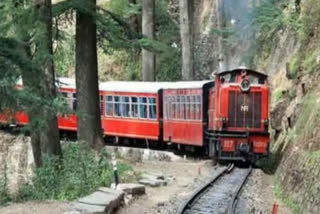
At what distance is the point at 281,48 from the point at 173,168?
11918 mm

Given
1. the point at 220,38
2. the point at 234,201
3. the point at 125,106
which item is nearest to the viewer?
the point at 234,201

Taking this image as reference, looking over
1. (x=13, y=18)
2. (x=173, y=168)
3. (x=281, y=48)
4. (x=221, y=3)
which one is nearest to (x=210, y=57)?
(x=221, y=3)

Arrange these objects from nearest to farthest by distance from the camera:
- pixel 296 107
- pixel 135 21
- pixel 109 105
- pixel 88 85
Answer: pixel 88 85 → pixel 296 107 → pixel 109 105 → pixel 135 21

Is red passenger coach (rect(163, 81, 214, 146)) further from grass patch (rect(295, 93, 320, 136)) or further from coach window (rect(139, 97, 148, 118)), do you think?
grass patch (rect(295, 93, 320, 136))

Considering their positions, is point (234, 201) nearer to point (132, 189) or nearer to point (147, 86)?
point (132, 189)

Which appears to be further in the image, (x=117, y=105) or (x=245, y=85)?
(x=117, y=105)

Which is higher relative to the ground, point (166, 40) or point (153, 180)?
point (166, 40)

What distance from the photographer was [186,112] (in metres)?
22.7

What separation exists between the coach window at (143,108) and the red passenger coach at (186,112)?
1.02m

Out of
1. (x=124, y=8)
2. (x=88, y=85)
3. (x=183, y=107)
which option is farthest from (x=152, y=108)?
(x=124, y=8)

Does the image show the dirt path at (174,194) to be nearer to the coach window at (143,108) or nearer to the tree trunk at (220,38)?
the coach window at (143,108)

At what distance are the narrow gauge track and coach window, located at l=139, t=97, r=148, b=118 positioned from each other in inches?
313

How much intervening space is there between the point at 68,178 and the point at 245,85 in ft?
29.4

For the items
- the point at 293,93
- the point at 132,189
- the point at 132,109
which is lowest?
the point at 132,189
